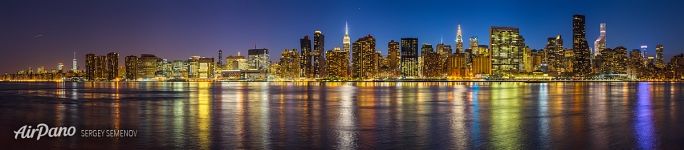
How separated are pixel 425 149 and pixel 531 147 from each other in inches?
137

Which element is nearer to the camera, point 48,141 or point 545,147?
point 545,147

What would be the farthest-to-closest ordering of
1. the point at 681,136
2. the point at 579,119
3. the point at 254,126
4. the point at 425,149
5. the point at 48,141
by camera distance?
1. the point at 579,119
2. the point at 254,126
3. the point at 681,136
4. the point at 48,141
5. the point at 425,149

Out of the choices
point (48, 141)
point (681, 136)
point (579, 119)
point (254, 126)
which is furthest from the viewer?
point (579, 119)

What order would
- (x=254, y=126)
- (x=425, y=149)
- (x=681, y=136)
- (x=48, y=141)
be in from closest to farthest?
(x=425, y=149), (x=48, y=141), (x=681, y=136), (x=254, y=126)

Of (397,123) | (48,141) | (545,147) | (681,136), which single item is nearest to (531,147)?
(545,147)

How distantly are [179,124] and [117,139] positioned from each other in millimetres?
6958

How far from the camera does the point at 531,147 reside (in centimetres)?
2161

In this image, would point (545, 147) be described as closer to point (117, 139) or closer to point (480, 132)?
point (480, 132)

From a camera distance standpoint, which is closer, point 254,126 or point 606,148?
point 606,148

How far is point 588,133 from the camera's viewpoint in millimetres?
26328

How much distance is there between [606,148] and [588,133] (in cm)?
491

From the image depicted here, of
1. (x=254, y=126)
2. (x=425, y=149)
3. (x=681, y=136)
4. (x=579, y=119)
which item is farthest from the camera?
(x=579, y=119)

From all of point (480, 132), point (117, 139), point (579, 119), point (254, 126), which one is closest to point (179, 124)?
point (254, 126)

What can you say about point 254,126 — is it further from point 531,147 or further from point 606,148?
point 606,148
